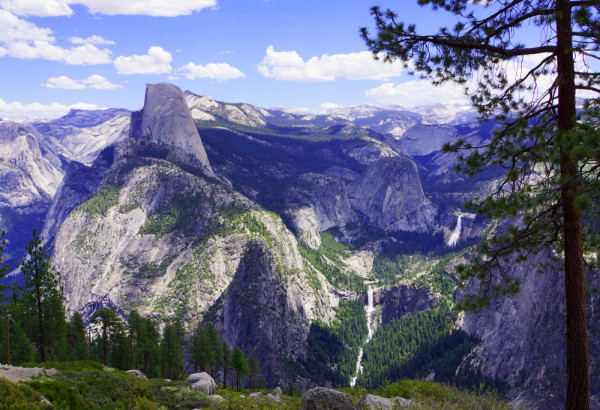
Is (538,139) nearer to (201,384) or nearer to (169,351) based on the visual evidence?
(201,384)

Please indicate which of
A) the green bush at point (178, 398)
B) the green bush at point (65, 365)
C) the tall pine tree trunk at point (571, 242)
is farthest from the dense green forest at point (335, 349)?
the tall pine tree trunk at point (571, 242)

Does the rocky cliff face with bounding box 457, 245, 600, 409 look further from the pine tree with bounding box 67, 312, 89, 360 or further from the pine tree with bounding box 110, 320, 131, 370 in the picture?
the pine tree with bounding box 67, 312, 89, 360

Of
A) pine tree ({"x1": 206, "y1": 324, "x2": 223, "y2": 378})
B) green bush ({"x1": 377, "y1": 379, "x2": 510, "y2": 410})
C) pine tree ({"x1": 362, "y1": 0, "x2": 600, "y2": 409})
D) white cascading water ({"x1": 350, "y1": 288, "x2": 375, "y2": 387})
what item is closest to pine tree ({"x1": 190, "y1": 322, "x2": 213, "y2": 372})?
pine tree ({"x1": 206, "y1": 324, "x2": 223, "y2": 378})

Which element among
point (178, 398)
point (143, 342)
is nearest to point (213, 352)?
point (143, 342)

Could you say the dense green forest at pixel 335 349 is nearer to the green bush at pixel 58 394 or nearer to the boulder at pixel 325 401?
the boulder at pixel 325 401

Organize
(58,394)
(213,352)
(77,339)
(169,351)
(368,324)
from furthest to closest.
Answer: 1. (368,324)
2. (213,352)
3. (77,339)
4. (169,351)
5. (58,394)

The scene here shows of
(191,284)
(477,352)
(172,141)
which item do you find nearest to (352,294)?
(477,352)
